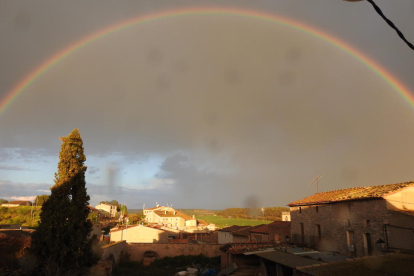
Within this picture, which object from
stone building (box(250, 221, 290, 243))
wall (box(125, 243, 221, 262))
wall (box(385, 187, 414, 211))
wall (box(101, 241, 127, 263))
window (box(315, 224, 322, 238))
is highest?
wall (box(385, 187, 414, 211))

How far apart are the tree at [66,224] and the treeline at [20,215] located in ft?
146

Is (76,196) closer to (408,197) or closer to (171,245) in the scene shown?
(408,197)

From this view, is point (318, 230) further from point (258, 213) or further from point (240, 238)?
point (258, 213)

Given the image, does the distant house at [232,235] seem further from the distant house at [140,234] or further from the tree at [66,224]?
the tree at [66,224]

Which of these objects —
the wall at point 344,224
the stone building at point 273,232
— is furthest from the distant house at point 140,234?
the wall at point 344,224

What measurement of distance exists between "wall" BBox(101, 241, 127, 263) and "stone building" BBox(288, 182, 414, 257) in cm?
1737

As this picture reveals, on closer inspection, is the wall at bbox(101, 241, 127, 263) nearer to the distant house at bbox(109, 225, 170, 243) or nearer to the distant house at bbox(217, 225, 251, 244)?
the distant house at bbox(109, 225, 170, 243)

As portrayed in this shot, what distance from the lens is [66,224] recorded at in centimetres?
1509

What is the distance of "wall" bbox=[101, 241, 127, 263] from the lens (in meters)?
25.0

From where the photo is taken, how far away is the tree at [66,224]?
14518 millimetres

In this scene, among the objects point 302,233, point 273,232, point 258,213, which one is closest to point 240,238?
point 273,232

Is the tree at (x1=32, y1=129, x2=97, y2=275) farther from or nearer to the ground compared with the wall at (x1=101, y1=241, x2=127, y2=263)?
farther from the ground

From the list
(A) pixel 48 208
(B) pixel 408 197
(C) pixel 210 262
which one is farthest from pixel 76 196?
(C) pixel 210 262

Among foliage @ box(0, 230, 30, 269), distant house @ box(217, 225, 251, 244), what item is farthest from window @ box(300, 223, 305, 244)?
foliage @ box(0, 230, 30, 269)
